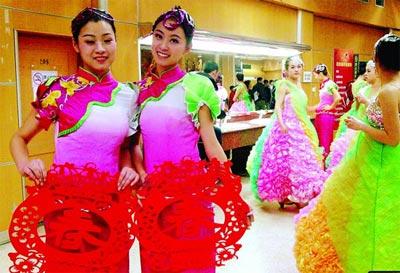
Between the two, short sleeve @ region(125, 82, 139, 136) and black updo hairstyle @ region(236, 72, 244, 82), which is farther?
black updo hairstyle @ region(236, 72, 244, 82)

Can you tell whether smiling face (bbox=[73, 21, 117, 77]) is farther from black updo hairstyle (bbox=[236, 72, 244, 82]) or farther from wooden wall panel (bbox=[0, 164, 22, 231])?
black updo hairstyle (bbox=[236, 72, 244, 82])

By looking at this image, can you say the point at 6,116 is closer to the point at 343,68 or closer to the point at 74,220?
the point at 74,220

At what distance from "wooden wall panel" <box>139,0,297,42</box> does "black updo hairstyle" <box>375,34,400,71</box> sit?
3.62 m

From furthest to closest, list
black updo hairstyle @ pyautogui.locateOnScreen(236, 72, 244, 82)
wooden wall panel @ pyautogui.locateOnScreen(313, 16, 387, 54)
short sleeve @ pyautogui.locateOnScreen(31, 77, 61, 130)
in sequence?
wooden wall panel @ pyautogui.locateOnScreen(313, 16, 387, 54) < black updo hairstyle @ pyautogui.locateOnScreen(236, 72, 244, 82) < short sleeve @ pyautogui.locateOnScreen(31, 77, 61, 130)

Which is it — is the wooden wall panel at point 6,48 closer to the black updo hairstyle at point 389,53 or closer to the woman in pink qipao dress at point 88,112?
the woman in pink qipao dress at point 88,112

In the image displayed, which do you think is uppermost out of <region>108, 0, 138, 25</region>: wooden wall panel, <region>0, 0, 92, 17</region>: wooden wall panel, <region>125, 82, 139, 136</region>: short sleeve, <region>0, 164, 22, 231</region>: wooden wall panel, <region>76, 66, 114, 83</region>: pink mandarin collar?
<region>108, 0, 138, 25</region>: wooden wall panel

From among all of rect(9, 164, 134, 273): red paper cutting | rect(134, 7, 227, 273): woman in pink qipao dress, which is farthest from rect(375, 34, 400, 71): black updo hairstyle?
rect(9, 164, 134, 273): red paper cutting

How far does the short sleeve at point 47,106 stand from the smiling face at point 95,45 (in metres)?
0.18

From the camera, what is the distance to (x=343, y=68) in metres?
11.5

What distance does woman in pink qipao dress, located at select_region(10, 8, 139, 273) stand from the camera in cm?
177

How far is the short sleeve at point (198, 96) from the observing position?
6.02 ft

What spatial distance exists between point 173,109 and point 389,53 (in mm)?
1417

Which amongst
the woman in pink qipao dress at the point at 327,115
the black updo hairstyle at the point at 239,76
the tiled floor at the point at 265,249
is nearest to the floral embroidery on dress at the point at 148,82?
the tiled floor at the point at 265,249

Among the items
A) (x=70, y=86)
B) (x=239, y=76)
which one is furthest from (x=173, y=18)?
(x=239, y=76)
